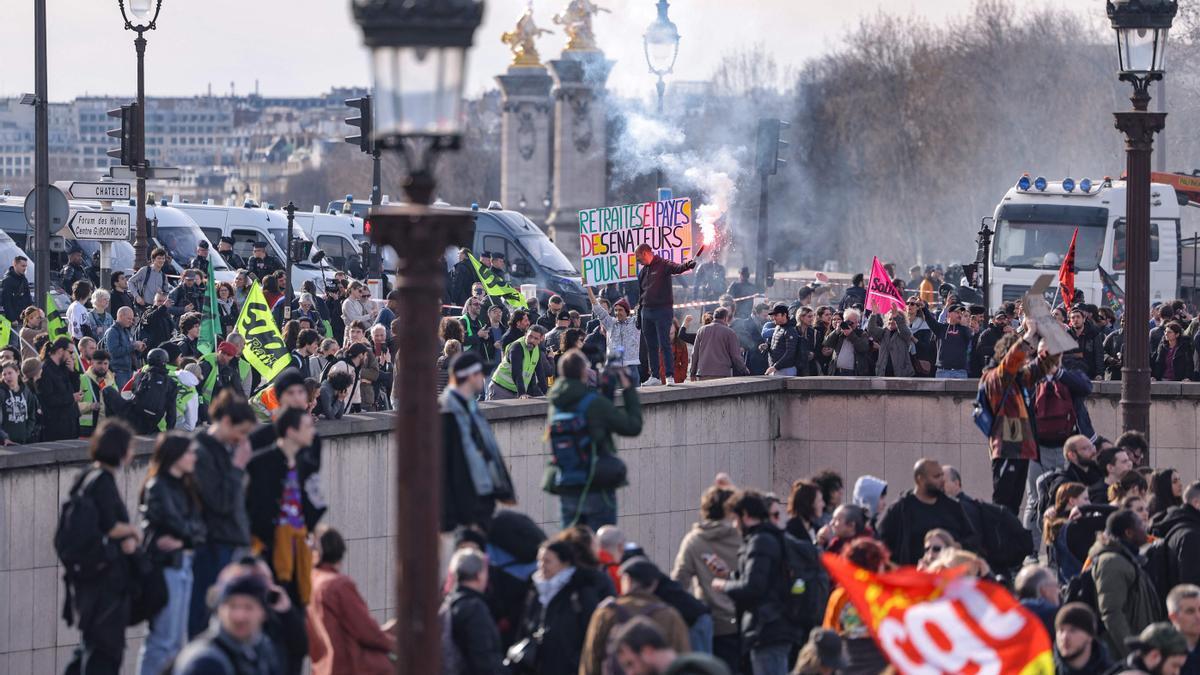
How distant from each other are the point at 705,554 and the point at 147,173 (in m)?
16.1

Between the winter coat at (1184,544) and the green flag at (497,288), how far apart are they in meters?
12.9

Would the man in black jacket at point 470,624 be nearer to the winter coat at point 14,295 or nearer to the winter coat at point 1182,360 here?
the winter coat at point 1182,360

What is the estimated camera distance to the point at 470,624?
11.8m

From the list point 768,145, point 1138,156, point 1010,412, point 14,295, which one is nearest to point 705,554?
point 1010,412

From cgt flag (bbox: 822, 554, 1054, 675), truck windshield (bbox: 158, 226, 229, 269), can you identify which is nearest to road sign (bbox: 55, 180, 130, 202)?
truck windshield (bbox: 158, 226, 229, 269)

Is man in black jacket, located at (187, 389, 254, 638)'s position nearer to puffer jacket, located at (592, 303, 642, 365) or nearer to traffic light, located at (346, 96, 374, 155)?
puffer jacket, located at (592, 303, 642, 365)

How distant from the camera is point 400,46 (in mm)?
8953

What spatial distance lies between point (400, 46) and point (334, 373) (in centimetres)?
1024

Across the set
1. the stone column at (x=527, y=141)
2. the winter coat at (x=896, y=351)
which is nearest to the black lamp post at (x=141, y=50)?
the winter coat at (x=896, y=351)

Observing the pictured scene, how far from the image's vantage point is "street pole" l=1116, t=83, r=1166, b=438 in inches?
719

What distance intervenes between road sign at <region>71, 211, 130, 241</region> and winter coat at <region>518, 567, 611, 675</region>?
539 inches

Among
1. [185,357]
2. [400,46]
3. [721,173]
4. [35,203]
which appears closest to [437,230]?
[400,46]

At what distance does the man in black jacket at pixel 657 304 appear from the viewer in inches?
892

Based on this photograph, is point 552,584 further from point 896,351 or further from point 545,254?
point 545,254
